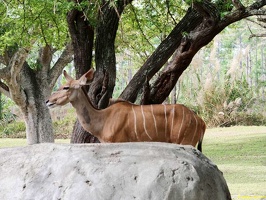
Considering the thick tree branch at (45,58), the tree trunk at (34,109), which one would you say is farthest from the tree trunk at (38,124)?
the thick tree branch at (45,58)

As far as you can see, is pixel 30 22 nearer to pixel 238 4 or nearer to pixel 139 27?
pixel 139 27

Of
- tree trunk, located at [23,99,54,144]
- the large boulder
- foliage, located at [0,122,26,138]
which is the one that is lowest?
foliage, located at [0,122,26,138]

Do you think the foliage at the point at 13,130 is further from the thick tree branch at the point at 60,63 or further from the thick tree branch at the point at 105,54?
the thick tree branch at the point at 105,54

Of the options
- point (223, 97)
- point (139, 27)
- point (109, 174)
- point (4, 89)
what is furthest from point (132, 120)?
point (223, 97)

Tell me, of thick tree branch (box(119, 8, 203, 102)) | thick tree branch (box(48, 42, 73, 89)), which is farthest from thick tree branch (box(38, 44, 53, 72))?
thick tree branch (box(119, 8, 203, 102))

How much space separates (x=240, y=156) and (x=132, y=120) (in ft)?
21.6

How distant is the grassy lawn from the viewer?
290 inches

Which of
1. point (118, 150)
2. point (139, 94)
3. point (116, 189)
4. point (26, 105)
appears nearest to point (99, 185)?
point (116, 189)

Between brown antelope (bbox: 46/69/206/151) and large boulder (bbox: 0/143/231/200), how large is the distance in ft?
7.16

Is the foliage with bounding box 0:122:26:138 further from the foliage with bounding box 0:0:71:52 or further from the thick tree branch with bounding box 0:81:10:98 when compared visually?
the foliage with bounding box 0:0:71:52

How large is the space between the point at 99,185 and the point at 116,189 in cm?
7

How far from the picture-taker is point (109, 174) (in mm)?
2426

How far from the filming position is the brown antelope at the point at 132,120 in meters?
4.89

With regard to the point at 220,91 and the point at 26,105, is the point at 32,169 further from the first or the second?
the point at 220,91
